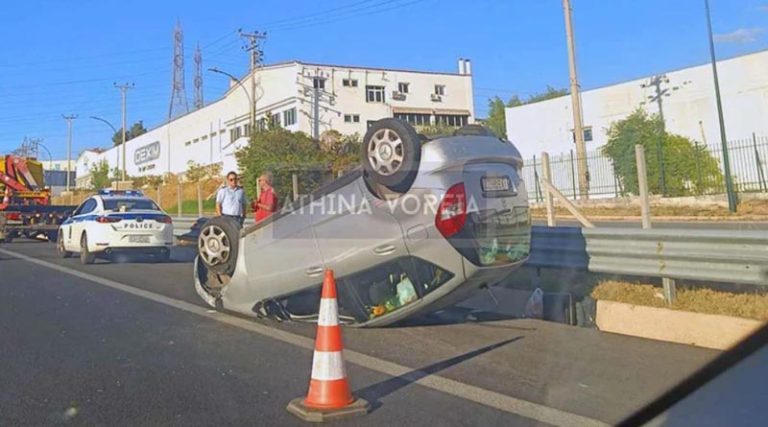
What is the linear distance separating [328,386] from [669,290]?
3763 millimetres

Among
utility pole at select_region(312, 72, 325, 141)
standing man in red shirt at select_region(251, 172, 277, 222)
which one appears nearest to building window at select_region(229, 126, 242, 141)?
utility pole at select_region(312, 72, 325, 141)

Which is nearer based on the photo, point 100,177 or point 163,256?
point 163,256

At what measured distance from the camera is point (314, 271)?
6.78 meters

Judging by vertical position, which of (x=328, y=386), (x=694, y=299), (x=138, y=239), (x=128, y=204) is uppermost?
(x=128, y=204)

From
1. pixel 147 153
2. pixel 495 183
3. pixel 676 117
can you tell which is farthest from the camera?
pixel 147 153

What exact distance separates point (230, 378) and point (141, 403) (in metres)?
0.78

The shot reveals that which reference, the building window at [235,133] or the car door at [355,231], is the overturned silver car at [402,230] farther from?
the building window at [235,133]

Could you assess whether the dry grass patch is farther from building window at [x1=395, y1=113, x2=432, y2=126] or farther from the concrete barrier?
building window at [x1=395, y1=113, x2=432, y2=126]

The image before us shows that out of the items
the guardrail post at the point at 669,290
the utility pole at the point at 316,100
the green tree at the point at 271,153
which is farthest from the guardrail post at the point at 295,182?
the utility pole at the point at 316,100

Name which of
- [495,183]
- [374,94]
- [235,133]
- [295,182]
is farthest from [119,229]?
[235,133]

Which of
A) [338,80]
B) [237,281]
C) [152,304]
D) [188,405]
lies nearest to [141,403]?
[188,405]

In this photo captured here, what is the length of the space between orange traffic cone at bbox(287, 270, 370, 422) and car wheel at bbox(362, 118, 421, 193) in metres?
1.63

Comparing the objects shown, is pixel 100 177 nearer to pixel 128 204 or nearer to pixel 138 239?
pixel 128 204

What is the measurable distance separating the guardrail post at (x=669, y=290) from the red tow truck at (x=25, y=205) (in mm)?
19798
